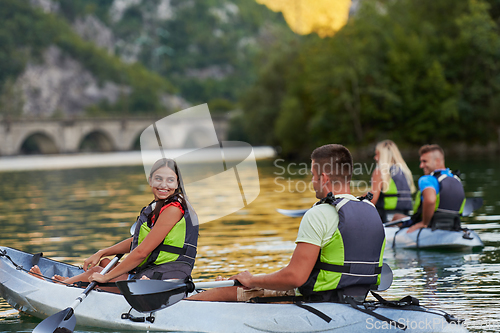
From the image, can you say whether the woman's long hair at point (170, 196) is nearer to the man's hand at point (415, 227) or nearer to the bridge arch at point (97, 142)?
the man's hand at point (415, 227)

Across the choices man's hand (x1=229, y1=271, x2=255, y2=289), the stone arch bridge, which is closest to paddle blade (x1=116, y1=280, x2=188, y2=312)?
man's hand (x1=229, y1=271, x2=255, y2=289)

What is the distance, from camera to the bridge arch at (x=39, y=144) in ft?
316

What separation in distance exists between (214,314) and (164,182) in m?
1.29

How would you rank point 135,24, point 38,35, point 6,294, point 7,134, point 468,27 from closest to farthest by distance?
point 6,294 → point 468,27 → point 7,134 → point 38,35 → point 135,24

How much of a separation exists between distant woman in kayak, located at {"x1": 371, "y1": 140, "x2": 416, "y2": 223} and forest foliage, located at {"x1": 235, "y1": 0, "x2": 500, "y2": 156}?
36.9m

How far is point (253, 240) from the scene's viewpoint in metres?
12.9

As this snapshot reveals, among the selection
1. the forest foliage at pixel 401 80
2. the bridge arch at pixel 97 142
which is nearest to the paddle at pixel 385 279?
the forest foliage at pixel 401 80

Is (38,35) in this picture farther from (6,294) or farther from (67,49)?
(6,294)

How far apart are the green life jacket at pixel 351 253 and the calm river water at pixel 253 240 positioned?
60.3 inches

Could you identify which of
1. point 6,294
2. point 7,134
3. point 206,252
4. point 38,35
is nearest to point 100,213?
point 206,252

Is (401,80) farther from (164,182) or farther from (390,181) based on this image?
(164,182)

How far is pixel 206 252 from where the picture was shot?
1169cm

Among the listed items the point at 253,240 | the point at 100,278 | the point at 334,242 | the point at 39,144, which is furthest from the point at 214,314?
the point at 39,144

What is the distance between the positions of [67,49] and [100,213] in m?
120
